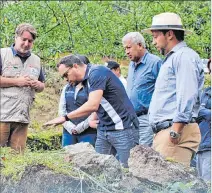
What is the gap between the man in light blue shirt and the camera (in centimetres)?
598

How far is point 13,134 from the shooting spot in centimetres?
625

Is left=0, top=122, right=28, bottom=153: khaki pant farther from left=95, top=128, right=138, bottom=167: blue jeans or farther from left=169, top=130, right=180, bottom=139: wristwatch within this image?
left=169, top=130, right=180, bottom=139: wristwatch

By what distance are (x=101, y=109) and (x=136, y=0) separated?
6538 millimetres

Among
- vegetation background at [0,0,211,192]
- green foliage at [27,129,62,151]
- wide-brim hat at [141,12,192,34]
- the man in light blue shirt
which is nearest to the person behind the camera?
wide-brim hat at [141,12,192,34]

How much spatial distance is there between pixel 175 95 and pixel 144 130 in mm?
1565

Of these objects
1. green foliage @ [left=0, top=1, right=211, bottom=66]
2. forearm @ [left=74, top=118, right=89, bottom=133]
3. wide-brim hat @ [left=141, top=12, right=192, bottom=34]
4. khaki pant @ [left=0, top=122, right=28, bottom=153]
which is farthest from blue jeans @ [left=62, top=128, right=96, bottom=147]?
green foliage @ [left=0, top=1, right=211, bottom=66]

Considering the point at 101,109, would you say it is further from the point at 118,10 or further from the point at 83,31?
the point at 118,10

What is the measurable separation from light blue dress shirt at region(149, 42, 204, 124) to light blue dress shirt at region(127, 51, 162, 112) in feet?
4.37

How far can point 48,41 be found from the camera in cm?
973

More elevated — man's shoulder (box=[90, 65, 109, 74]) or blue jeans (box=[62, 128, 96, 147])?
man's shoulder (box=[90, 65, 109, 74])

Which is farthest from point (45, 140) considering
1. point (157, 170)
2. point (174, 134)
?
point (157, 170)

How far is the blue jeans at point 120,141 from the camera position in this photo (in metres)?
5.34

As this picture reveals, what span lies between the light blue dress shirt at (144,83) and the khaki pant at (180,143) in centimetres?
136

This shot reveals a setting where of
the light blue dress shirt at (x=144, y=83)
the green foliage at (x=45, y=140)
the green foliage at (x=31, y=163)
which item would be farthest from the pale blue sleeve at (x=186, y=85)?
the green foliage at (x=45, y=140)
